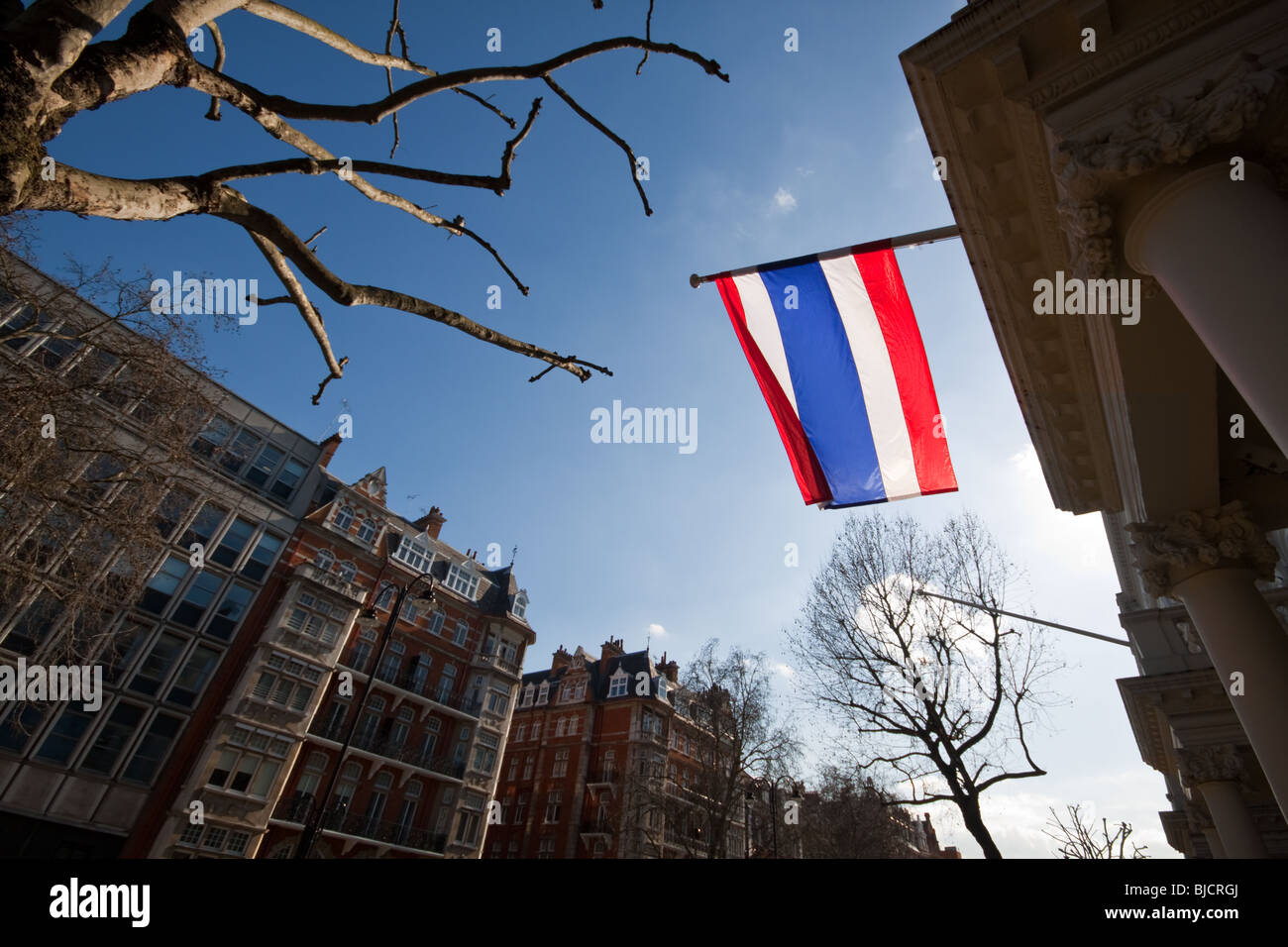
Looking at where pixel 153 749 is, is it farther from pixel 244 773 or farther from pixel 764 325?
pixel 764 325

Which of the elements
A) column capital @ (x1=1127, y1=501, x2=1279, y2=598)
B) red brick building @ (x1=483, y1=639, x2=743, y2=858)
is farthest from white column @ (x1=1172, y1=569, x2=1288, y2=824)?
red brick building @ (x1=483, y1=639, x2=743, y2=858)

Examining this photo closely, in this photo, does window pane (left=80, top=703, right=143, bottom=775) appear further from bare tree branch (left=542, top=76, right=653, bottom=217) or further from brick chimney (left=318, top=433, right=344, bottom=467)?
bare tree branch (left=542, top=76, right=653, bottom=217)

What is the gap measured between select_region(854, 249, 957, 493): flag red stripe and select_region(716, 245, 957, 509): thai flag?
1 centimetres

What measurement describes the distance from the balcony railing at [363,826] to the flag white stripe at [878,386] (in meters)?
29.5

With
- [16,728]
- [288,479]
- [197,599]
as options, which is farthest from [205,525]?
[16,728]

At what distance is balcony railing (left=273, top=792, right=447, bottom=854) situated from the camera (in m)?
28.7

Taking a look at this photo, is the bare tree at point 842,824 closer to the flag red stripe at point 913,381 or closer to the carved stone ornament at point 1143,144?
the flag red stripe at point 913,381

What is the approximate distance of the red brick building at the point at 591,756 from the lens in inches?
1806

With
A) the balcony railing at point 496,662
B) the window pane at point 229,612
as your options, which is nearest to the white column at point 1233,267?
the window pane at point 229,612

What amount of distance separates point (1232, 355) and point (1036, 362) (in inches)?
181

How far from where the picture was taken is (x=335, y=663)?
3178 centimetres

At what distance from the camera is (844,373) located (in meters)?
7.66

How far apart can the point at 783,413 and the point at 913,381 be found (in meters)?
1.56

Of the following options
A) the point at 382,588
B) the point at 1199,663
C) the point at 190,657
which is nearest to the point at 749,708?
the point at 382,588
